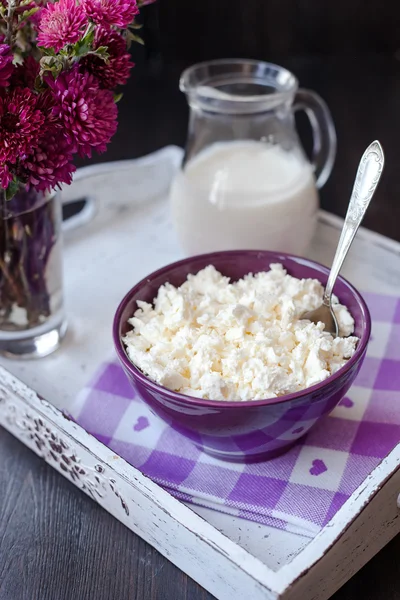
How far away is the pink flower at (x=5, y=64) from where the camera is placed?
2.48 feet

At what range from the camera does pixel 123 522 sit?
33.3 inches

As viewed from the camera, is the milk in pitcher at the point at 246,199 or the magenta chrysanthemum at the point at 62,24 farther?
the milk in pitcher at the point at 246,199

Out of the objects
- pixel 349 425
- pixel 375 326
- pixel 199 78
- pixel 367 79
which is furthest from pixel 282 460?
pixel 367 79

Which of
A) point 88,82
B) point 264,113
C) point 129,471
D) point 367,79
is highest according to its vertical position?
point 88,82

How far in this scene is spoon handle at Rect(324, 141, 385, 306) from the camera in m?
0.84

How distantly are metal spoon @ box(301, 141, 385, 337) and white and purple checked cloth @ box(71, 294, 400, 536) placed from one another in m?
0.12

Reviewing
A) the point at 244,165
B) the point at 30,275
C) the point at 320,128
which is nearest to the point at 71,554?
the point at 30,275

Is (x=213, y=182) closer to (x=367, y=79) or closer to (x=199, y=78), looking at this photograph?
(x=199, y=78)

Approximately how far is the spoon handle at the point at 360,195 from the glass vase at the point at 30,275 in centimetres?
35

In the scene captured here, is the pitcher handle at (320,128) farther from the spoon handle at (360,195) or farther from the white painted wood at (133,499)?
the white painted wood at (133,499)

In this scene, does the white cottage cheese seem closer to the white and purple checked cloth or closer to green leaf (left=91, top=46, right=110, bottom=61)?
the white and purple checked cloth

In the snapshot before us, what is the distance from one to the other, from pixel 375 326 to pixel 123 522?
0.42 m

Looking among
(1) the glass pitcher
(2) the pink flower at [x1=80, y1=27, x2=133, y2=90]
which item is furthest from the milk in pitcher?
(2) the pink flower at [x1=80, y1=27, x2=133, y2=90]

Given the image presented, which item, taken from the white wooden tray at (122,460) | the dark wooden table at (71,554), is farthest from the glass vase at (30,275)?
the dark wooden table at (71,554)
